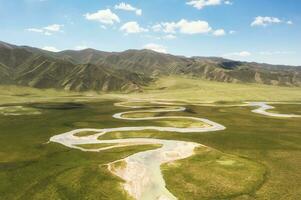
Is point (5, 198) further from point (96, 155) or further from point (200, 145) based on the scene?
point (200, 145)

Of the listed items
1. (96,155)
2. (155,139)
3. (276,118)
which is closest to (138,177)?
(96,155)

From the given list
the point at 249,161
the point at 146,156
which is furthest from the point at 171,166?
the point at 249,161

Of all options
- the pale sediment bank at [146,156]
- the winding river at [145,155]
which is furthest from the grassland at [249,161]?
the winding river at [145,155]

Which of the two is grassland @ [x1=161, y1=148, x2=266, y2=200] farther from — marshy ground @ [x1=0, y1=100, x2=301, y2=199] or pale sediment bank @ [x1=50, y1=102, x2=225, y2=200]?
pale sediment bank @ [x1=50, y1=102, x2=225, y2=200]

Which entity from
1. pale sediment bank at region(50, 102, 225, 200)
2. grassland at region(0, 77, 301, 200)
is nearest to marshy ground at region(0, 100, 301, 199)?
grassland at region(0, 77, 301, 200)

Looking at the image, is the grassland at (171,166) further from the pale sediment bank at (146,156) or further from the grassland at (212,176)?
the pale sediment bank at (146,156)

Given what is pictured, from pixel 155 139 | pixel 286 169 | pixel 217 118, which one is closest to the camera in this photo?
pixel 286 169

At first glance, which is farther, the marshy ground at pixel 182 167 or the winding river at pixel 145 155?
the winding river at pixel 145 155

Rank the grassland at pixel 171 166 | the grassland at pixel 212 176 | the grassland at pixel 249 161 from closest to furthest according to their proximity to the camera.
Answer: the grassland at pixel 212 176 → the grassland at pixel 249 161 → the grassland at pixel 171 166

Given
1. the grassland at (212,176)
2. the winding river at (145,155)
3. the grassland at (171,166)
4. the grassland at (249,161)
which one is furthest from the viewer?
the winding river at (145,155)

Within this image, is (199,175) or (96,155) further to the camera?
(96,155)

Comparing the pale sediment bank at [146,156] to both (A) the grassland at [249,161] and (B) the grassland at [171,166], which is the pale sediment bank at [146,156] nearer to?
(B) the grassland at [171,166]
